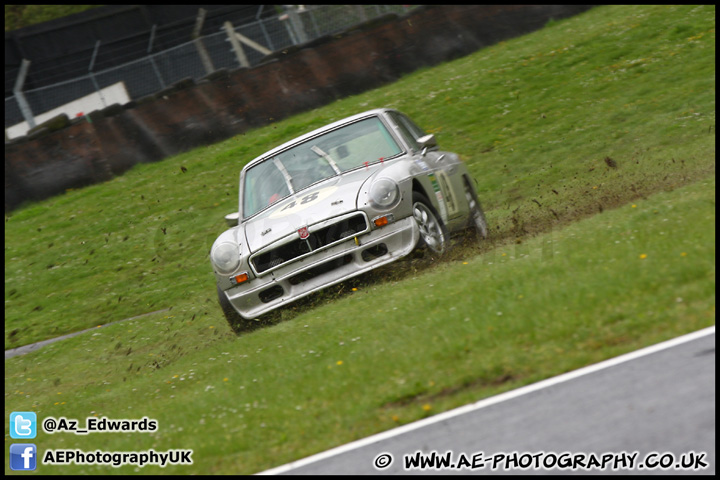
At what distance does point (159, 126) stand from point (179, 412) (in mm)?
13592

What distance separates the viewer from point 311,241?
762 cm

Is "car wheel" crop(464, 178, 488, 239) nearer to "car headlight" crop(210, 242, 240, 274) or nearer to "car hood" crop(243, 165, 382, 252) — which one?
"car hood" crop(243, 165, 382, 252)

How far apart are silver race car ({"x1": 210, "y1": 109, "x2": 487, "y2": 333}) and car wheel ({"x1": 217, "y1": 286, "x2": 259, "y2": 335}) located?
1 cm

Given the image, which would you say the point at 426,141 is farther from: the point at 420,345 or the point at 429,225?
the point at 420,345

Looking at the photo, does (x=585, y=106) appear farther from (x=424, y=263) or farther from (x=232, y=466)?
(x=232, y=466)

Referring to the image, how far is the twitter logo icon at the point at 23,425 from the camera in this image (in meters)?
6.64

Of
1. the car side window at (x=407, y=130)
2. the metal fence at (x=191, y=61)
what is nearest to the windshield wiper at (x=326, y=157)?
the car side window at (x=407, y=130)

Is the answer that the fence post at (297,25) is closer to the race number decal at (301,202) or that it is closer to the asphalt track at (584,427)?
the race number decal at (301,202)

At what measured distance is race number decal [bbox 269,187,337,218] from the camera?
7.98 m

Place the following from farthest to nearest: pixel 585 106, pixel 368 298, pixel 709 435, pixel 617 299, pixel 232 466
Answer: pixel 585 106, pixel 368 298, pixel 617 299, pixel 232 466, pixel 709 435

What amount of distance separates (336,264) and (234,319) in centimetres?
130

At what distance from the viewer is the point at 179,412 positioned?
600 cm

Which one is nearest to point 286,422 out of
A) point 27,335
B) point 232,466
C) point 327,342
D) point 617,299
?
point 232,466

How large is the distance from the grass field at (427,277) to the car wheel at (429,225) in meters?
0.23
